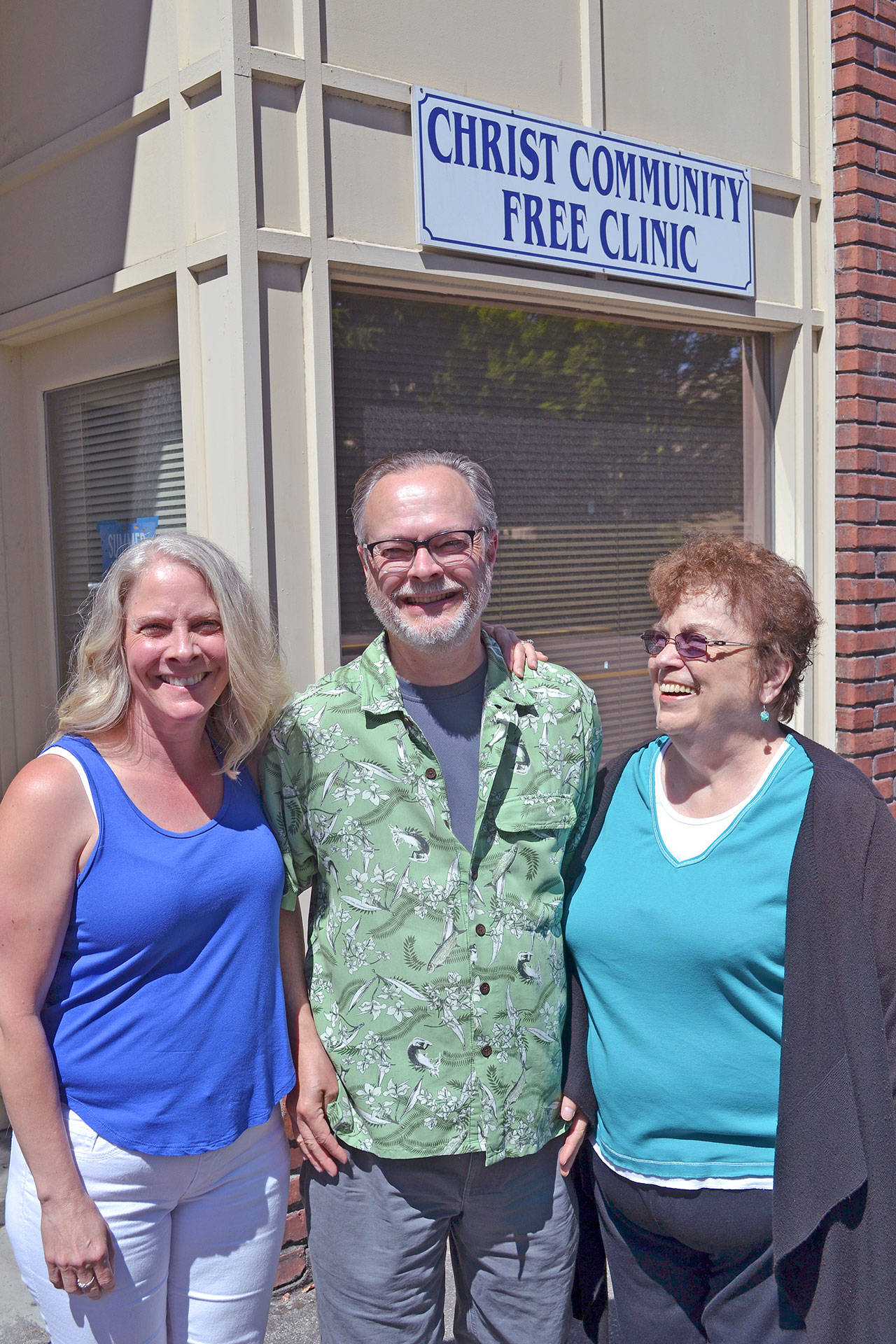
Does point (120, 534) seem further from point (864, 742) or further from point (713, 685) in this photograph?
point (864, 742)

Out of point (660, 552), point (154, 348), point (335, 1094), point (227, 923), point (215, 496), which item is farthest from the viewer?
point (660, 552)

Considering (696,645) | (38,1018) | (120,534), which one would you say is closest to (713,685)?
(696,645)

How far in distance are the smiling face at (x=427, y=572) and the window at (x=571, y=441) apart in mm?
1211

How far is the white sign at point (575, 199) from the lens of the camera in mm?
3463

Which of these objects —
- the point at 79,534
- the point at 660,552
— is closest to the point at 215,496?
the point at 79,534

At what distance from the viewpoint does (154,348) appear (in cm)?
356

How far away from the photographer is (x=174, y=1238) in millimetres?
2062

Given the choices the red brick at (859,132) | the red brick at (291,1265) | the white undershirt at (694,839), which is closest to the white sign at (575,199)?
the red brick at (859,132)

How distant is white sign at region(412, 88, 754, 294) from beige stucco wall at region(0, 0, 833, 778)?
0.24 feet

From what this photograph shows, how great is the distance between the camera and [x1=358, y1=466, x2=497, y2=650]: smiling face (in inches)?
87.8

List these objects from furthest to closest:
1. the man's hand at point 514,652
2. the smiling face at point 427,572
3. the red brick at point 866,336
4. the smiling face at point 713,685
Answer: the red brick at point 866,336 → the man's hand at point 514,652 → the smiling face at point 427,572 → the smiling face at point 713,685

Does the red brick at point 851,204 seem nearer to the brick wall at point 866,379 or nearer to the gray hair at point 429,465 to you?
the brick wall at point 866,379

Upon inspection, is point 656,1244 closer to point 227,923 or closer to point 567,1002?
point 567,1002

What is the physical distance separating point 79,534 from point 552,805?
2453mm
